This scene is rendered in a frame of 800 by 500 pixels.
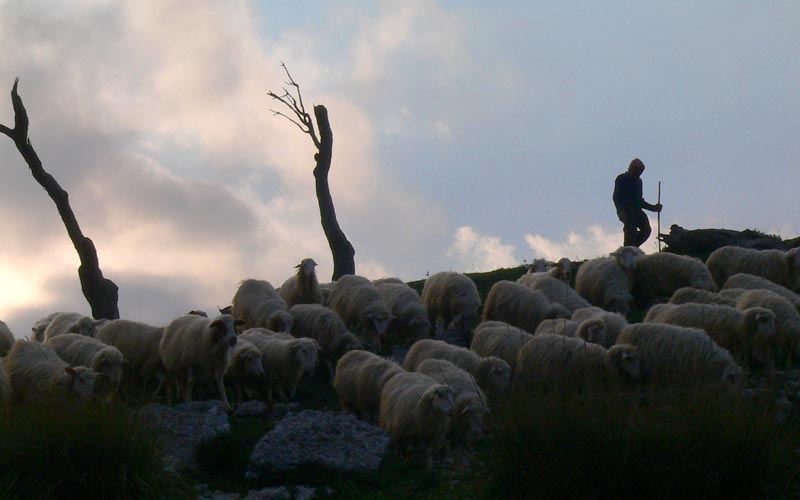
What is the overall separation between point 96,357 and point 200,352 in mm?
1348

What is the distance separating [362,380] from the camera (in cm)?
1309

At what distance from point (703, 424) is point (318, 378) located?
810 cm

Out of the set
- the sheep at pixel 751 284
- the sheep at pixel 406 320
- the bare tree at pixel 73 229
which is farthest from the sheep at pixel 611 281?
the bare tree at pixel 73 229

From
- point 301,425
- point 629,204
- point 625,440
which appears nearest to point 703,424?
point 625,440

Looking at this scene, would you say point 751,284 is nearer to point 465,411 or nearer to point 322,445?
point 465,411

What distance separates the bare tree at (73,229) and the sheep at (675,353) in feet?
43.5

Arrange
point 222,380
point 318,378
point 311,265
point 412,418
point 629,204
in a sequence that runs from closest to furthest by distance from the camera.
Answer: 1. point 412,418
2. point 222,380
3. point 318,378
4. point 311,265
5. point 629,204

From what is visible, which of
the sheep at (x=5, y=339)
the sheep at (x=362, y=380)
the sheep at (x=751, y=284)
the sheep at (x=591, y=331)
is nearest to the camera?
the sheep at (x=362, y=380)

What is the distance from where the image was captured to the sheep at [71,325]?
53.4ft

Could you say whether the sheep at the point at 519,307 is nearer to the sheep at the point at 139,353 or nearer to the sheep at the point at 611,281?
the sheep at the point at 611,281

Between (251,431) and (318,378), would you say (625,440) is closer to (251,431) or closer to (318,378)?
(251,431)

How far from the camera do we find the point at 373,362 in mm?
13250

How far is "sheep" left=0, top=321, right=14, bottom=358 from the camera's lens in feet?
49.3

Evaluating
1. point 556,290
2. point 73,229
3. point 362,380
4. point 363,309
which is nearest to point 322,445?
point 362,380
